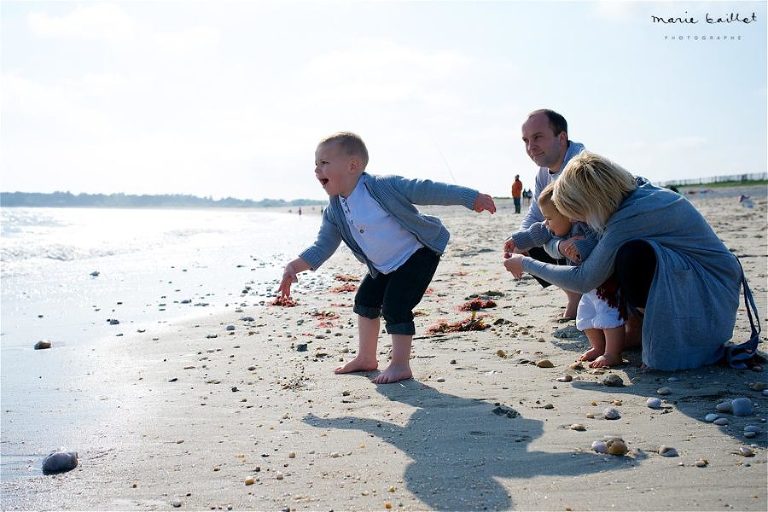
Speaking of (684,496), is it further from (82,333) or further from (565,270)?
(82,333)

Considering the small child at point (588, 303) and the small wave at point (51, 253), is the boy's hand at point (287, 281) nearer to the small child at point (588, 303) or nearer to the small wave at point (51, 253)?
the small child at point (588, 303)

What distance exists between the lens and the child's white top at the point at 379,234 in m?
4.43

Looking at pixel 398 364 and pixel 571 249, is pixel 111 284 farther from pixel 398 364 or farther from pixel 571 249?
pixel 571 249

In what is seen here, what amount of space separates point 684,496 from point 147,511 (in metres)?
1.87

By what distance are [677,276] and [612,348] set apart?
67cm

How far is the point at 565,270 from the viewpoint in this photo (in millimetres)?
3863

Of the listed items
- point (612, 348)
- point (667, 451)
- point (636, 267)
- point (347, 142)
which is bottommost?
point (667, 451)

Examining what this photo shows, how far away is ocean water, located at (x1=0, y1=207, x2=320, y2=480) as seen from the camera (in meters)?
3.94

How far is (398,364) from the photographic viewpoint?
433cm

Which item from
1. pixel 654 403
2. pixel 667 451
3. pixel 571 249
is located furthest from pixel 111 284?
pixel 667 451

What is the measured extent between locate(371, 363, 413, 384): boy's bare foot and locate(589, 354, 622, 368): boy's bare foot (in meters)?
1.06

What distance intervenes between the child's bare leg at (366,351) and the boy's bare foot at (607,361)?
1344 millimetres

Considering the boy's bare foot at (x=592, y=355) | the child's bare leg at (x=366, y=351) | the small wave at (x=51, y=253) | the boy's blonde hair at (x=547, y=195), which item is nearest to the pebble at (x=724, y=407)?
the boy's bare foot at (x=592, y=355)

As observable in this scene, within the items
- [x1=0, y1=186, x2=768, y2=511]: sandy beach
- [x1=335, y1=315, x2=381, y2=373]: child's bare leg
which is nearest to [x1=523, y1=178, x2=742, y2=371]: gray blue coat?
[x1=0, y1=186, x2=768, y2=511]: sandy beach
